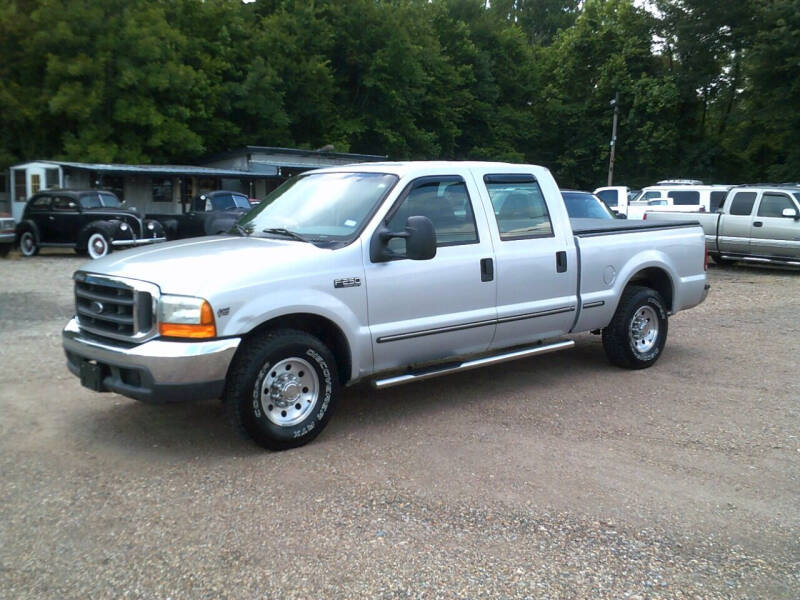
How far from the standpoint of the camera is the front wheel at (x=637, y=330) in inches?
284

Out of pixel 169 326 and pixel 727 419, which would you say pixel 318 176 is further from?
pixel 727 419

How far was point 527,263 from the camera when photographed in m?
6.25

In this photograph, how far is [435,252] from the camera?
5.31 metres

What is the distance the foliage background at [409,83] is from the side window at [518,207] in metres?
23.3

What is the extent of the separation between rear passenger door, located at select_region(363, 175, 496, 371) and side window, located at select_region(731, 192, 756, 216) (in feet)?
43.2

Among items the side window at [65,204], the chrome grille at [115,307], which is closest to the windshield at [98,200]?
the side window at [65,204]

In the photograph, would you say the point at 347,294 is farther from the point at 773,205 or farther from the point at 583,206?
the point at 773,205

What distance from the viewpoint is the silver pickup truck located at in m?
4.67

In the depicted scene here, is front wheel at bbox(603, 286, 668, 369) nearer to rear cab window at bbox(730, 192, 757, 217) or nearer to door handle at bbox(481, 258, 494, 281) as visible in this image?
door handle at bbox(481, 258, 494, 281)

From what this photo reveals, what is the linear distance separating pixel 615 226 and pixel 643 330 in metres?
1.10

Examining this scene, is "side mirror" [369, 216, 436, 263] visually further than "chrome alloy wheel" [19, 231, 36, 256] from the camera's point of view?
No

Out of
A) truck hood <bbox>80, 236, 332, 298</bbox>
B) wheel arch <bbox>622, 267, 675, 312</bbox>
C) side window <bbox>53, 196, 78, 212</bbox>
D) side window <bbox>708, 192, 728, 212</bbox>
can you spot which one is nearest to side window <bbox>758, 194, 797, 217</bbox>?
side window <bbox>708, 192, 728, 212</bbox>

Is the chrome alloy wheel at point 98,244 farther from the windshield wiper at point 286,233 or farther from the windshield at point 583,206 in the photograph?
the windshield wiper at point 286,233

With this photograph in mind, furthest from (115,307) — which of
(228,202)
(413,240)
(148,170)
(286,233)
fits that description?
(148,170)
